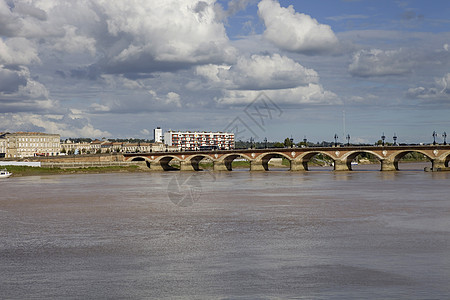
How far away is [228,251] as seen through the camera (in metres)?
26.5

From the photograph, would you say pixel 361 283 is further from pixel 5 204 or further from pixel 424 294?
pixel 5 204

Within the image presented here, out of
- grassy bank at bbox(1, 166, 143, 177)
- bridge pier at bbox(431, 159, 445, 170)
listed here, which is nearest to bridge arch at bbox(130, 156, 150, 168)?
grassy bank at bbox(1, 166, 143, 177)

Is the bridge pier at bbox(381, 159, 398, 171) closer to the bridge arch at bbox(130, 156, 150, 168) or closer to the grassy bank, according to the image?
the grassy bank

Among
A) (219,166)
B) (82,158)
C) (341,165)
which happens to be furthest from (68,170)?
(341,165)

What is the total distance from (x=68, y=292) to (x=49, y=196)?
4290 cm

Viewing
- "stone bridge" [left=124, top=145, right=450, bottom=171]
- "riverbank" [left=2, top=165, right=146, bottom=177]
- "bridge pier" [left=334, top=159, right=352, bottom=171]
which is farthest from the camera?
"bridge pier" [left=334, top=159, right=352, bottom=171]

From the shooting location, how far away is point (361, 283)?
20062 mm

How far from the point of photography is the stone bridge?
4129 inches

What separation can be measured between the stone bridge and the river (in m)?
59.4

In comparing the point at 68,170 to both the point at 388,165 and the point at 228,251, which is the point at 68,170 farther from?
the point at 228,251

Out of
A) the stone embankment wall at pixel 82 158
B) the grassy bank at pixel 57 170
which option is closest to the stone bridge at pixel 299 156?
the stone embankment wall at pixel 82 158

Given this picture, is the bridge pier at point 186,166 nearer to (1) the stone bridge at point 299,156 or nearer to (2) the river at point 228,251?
(1) the stone bridge at point 299,156

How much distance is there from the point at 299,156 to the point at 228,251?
9730cm

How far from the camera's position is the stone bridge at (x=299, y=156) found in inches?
4129
